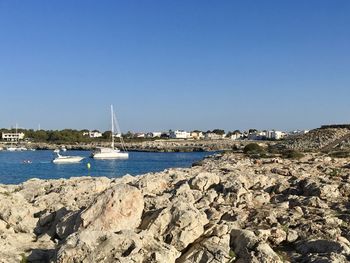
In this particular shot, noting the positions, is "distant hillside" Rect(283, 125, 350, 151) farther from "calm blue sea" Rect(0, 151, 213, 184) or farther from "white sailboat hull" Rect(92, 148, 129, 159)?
"white sailboat hull" Rect(92, 148, 129, 159)

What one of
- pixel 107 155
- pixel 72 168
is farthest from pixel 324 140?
pixel 107 155

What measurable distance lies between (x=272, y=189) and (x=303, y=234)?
8.63 m

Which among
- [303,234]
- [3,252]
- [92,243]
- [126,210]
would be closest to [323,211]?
[303,234]

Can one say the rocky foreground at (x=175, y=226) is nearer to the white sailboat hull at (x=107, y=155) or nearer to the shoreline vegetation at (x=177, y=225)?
the shoreline vegetation at (x=177, y=225)

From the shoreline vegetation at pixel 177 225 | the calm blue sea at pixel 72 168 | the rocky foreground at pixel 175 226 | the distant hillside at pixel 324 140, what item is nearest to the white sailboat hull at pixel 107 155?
the calm blue sea at pixel 72 168

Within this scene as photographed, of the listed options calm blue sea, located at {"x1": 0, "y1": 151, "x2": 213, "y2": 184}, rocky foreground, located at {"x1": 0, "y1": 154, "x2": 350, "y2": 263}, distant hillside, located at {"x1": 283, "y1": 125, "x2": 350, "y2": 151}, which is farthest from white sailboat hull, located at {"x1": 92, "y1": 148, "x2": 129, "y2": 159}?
rocky foreground, located at {"x1": 0, "y1": 154, "x2": 350, "y2": 263}

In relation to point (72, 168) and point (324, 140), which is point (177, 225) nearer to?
point (72, 168)

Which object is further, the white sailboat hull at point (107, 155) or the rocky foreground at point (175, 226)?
the white sailboat hull at point (107, 155)

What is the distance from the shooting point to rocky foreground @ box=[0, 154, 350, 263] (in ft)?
41.6

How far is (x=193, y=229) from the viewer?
47.3ft

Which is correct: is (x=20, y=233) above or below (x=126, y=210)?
below

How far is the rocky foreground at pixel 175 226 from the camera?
1269 cm

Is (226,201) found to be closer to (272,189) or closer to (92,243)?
(272,189)

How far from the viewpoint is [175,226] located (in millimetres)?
14484
